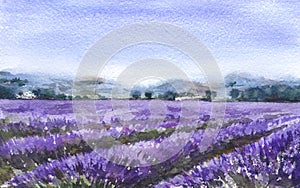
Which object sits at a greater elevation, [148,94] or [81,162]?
[148,94]

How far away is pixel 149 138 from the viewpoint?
9.53 ft

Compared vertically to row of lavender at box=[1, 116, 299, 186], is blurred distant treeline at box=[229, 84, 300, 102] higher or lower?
higher

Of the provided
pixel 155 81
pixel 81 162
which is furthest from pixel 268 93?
pixel 81 162

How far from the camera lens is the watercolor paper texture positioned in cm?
286

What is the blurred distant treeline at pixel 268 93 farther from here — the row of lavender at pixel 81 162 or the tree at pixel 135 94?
the tree at pixel 135 94

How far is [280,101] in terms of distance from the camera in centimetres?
286

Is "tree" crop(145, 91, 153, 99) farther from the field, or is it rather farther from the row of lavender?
the row of lavender

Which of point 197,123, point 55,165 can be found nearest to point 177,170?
point 197,123

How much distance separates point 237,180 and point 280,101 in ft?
1.14

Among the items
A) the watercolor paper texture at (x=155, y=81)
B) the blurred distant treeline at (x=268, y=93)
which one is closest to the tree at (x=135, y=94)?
the watercolor paper texture at (x=155, y=81)

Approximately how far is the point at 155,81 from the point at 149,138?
0.22m

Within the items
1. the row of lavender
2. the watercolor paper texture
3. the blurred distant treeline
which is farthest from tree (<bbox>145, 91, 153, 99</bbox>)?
the blurred distant treeline

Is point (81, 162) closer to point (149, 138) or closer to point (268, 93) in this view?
point (149, 138)

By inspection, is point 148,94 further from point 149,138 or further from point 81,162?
point 81,162
